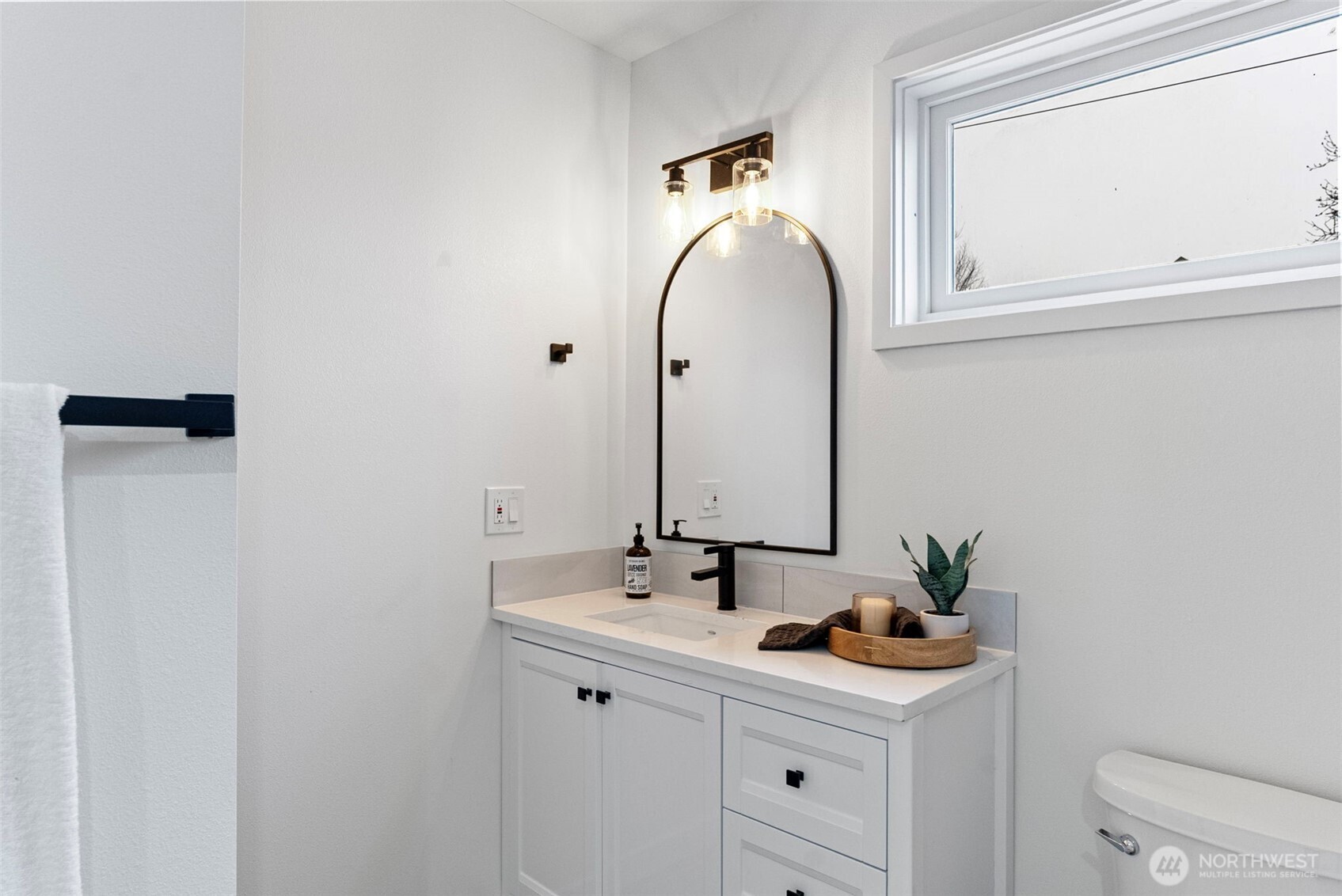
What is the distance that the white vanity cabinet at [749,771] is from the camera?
134 centimetres

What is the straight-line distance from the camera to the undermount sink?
1960 mm

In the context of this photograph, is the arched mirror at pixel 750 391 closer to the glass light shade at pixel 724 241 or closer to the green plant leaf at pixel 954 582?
the glass light shade at pixel 724 241

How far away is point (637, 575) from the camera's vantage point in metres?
2.17

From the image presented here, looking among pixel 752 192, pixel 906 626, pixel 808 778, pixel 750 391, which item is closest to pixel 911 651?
pixel 906 626

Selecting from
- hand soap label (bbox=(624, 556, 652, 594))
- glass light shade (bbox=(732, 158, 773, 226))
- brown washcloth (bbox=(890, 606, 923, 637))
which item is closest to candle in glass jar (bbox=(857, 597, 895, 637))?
brown washcloth (bbox=(890, 606, 923, 637))

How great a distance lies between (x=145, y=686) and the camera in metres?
0.81

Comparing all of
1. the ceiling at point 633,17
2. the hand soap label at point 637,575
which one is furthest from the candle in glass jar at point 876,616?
the ceiling at point 633,17

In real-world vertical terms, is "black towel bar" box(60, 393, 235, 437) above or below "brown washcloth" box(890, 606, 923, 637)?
above

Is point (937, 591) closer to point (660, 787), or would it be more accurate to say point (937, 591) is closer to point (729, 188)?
point (660, 787)

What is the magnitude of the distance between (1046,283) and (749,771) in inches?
45.8

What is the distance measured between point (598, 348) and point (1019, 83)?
1.23 meters

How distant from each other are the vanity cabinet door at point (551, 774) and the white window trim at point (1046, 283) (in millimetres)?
1071

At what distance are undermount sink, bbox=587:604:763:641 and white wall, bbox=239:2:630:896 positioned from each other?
291 millimetres

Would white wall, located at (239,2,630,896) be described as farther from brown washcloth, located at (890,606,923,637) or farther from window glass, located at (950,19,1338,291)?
window glass, located at (950,19,1338,291)
